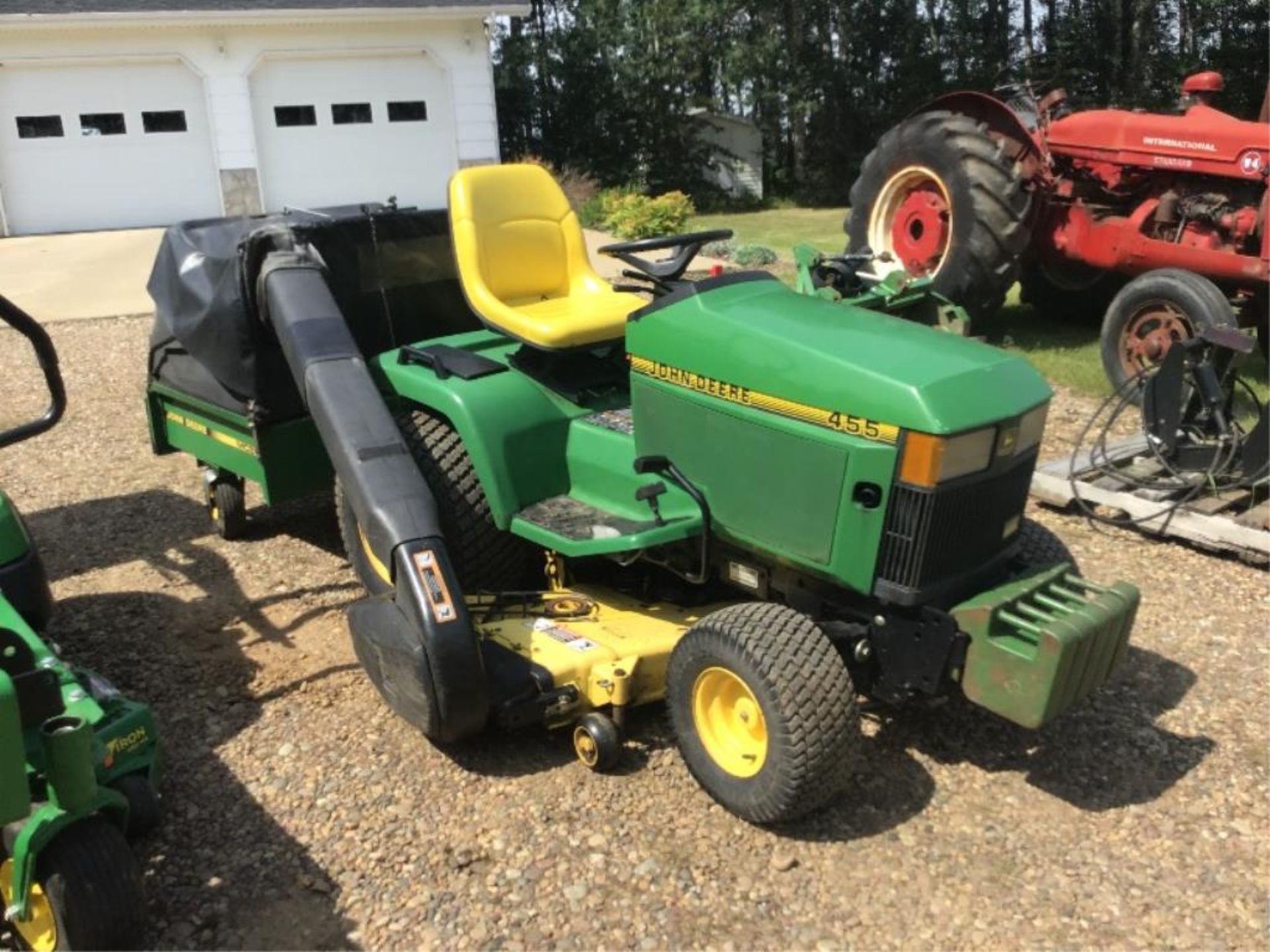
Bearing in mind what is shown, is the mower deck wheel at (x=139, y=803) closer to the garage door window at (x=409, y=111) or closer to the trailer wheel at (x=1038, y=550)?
the trailer wheel at (x=1038, y=550)

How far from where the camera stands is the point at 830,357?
3020 mm

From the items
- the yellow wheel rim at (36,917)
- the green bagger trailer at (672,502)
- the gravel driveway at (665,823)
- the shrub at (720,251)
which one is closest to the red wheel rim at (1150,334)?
the gravel driveway at (665,823)

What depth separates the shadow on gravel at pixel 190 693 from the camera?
2.75 metres

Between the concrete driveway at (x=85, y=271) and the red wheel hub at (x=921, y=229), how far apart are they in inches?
100

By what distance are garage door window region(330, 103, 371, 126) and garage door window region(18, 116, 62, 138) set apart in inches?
152

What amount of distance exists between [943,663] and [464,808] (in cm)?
135

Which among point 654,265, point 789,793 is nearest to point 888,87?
point 654,265

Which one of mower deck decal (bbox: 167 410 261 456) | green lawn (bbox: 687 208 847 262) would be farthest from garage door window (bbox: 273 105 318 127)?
mower deck decal (bbox: 167 410 261 456)

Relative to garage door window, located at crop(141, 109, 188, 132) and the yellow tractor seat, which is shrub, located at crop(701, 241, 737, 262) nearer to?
the yellow tractor seat

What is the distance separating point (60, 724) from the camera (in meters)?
2.48

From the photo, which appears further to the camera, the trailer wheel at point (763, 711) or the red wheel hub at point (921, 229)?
the red wheel hub at point (921, 229)

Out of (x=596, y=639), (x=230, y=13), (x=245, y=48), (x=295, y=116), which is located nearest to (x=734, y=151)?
(x=295, y=116)

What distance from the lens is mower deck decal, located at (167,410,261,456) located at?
4574 mm

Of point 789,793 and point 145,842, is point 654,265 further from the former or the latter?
point 145,842
